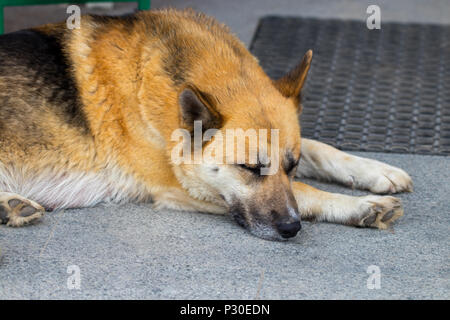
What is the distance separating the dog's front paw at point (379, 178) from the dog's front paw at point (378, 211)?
353mm

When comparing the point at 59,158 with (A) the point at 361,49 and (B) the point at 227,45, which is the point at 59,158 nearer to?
(B) the point at 227,45

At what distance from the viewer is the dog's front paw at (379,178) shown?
4062 mm

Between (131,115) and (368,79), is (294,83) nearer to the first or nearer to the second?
(131,115)

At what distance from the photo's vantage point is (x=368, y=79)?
221 inches

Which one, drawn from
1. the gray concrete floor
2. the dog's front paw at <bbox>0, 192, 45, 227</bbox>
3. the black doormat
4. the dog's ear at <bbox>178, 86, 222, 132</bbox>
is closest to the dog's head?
the dog's ear at <bbox>178, 86, 222, 132</bbox>

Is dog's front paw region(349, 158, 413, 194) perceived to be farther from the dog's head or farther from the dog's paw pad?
the dog's head

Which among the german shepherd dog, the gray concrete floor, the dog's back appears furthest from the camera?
the dog's back

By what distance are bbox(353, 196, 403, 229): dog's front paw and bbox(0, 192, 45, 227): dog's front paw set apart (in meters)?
1.63

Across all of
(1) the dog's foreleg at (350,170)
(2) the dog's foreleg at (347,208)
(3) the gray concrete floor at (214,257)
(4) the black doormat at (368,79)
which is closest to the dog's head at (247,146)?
(3) the gray concrete floor at (214,257)

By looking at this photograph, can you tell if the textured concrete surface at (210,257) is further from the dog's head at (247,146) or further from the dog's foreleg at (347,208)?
the dog's head at (247,146)

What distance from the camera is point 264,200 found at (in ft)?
11.3

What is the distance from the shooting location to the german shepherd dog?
11.8ft

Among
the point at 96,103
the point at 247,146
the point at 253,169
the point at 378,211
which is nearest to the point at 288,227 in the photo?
the point at 253,169
